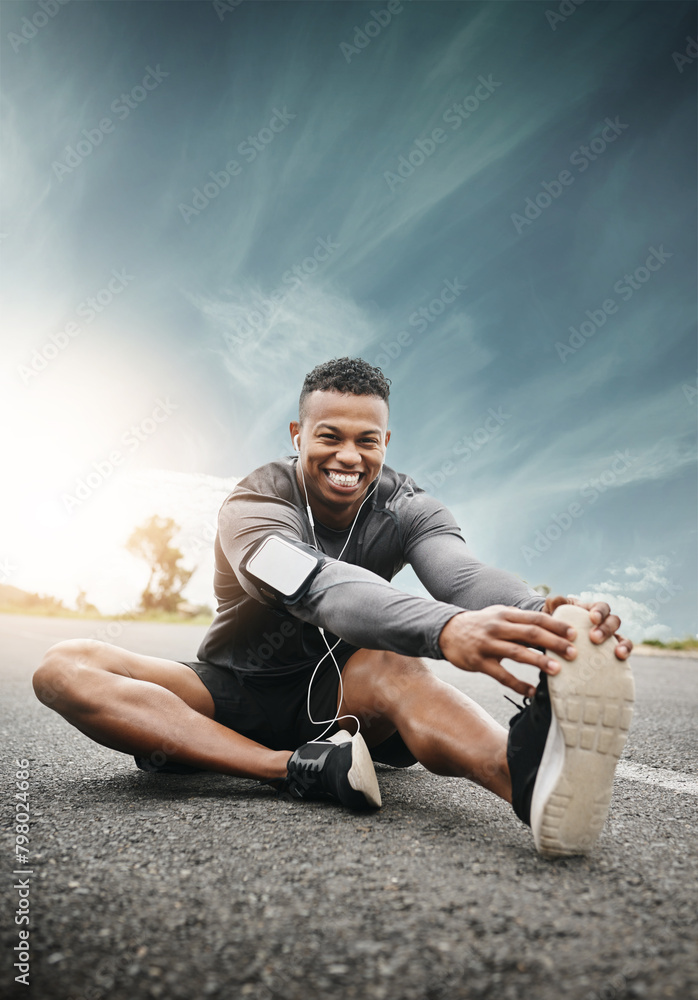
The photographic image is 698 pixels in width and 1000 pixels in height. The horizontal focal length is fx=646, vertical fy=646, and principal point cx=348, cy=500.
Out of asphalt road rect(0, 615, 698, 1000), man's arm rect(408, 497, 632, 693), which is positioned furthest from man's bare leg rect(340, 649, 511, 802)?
man's arm rect(408, 497, 632, 693)

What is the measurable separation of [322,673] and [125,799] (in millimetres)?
669

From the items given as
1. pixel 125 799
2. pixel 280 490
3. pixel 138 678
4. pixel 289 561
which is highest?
pixel 280 490

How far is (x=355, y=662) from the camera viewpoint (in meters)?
2.03

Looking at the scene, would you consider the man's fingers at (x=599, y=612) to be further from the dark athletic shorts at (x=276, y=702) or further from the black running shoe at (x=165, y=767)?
the black running shoe at (x=165, y=767)

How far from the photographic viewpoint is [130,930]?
100cm

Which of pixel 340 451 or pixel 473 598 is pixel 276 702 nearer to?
pixel 473 598

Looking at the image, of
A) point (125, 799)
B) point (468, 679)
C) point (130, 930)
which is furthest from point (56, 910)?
point (468, 679)

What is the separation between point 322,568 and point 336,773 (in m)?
0.54

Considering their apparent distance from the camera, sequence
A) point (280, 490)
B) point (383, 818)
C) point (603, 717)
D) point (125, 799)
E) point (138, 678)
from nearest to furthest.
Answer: point (603, 717)
point (383, 818)
point (125, 799)
point (138, 678)
point (280, 490)

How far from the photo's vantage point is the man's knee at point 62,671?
1861mm

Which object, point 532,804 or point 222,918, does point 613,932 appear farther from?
point 222,918

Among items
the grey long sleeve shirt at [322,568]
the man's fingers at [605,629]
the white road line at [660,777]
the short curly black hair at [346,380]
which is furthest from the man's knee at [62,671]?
the white road line at [660,777]

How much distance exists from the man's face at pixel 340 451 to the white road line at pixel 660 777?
1342 mm

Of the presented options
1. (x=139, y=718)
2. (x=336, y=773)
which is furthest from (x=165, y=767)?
(x=336, y=773)
